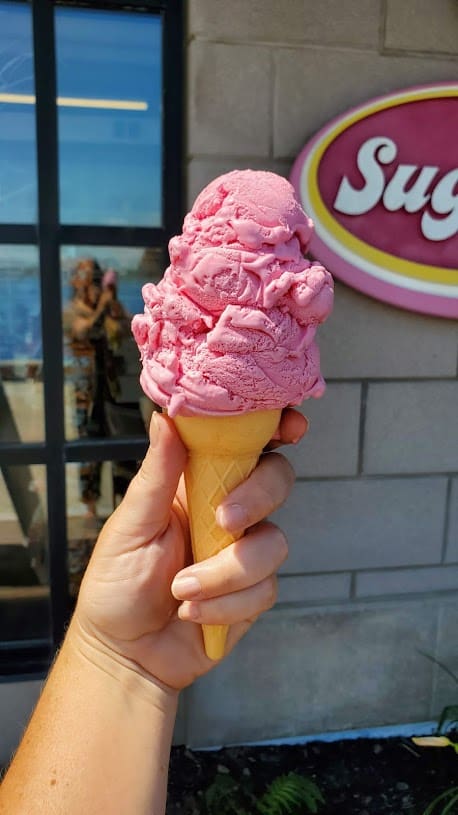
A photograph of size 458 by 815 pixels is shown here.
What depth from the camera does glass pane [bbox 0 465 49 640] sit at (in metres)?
2.92

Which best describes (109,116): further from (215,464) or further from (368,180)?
(215,464)

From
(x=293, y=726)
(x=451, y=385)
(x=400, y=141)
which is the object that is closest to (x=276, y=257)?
(x=400, y=141)

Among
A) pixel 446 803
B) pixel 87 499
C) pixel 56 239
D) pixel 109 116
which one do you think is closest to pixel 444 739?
pixel 446 803

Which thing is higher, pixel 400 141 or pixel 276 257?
pixel 400 141

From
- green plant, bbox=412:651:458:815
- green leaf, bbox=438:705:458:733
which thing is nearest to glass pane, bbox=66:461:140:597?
green plant, bbox=412:651:458:815

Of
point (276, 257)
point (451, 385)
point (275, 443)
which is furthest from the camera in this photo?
point (451, 385)

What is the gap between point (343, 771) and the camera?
276 cm

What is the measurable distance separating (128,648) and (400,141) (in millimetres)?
2145

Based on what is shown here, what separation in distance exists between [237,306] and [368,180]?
147cm

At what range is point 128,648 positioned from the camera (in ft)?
5.05

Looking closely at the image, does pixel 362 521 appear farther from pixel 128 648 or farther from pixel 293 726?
pixel 128 648

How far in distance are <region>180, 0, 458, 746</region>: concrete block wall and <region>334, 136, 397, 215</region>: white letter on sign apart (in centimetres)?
21

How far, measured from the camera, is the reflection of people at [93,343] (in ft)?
9.15

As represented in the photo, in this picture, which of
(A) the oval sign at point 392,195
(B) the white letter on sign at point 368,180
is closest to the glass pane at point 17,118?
(A) the oval sign at point 392,195
